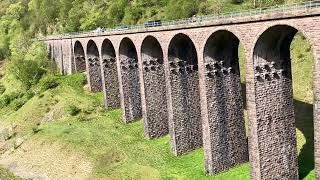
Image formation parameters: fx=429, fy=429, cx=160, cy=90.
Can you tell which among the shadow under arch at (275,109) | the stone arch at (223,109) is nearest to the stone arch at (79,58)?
the stone arch at (223,109)

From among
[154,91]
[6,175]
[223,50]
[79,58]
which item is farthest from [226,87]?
[79,58]

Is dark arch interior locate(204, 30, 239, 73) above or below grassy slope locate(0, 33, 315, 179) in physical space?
above

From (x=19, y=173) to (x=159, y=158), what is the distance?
17650mm

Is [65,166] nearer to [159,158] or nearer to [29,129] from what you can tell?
[159,158]

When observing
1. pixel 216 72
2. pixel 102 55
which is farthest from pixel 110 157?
pixel 102 55

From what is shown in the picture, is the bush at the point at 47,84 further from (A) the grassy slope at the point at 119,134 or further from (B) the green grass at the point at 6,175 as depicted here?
(B) the green grass at the point at 6,175

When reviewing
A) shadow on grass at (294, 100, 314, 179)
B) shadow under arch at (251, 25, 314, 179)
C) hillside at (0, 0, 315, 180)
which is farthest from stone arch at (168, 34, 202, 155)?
shadow under arch at (251, 25, 314, 179)

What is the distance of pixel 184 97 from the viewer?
49.1 metres

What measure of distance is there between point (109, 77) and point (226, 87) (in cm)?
3093

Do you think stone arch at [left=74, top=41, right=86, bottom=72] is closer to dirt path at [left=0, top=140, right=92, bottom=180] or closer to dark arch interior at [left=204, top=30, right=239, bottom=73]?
dirt path at [left=0, top=140, right=92, bottom=180]

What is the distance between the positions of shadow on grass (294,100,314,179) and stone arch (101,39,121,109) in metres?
29.1

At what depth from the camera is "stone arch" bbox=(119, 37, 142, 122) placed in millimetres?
62281

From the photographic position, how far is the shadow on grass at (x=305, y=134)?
38547 mm

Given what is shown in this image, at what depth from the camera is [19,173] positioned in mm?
52562
